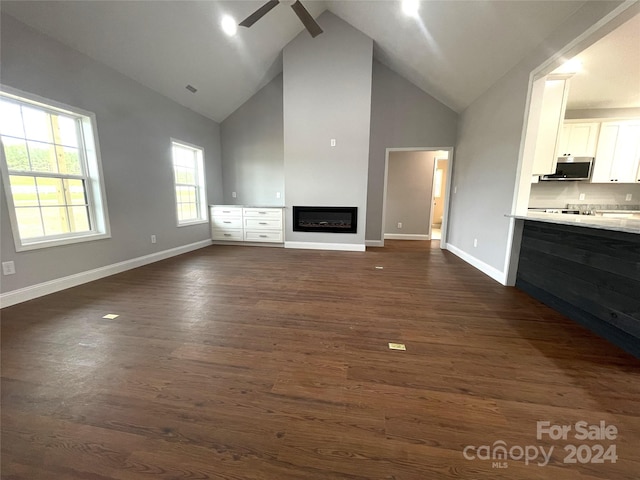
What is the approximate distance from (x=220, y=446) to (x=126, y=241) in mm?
3634

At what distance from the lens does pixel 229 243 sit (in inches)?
221

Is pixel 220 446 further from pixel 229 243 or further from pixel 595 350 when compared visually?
pixel 229 243

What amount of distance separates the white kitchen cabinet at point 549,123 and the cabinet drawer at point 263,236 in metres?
4.20

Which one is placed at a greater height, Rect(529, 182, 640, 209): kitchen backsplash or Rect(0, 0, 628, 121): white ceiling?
Rect(0, 0, 628, 121): white ceiling

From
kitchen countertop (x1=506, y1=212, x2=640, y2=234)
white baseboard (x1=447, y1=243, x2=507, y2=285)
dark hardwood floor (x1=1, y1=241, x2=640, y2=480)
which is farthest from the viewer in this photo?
white baseboard (x1=447, y1=243, x2=507, y2=285)

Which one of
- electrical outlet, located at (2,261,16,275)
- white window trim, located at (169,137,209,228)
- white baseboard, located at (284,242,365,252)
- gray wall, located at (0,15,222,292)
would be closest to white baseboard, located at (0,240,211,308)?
gray wall, located at (0,15,222,292)

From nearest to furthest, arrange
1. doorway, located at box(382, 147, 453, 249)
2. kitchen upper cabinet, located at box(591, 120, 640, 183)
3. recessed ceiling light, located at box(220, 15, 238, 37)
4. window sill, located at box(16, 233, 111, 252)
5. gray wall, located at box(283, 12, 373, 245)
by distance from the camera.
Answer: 1. window sill, located at box(16, 233, 111, 252)
2. recessed ceiling light, located at box(220, 15, 238, 37)
3. kitchen upper cabinet, located at box(591, 120, 640, 183)
4. gray wall, located at box(283, 12, 373, 245)
5. doorway, located at box(382, 147, 453, 249)

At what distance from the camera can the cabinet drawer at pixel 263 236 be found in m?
5.24

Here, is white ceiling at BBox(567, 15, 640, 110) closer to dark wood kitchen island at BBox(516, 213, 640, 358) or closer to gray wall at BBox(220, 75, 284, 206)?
dark wood kitchen island at BBox(516, 213, 640, 358)

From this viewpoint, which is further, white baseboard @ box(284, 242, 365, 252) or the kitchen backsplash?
white baseboard @ box(284, 242, 365, 252)

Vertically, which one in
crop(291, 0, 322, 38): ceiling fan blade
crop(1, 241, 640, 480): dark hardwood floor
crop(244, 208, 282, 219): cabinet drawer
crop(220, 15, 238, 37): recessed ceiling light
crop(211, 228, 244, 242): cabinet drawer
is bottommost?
crop(1, 241, 640, 480): dark hardwood floor

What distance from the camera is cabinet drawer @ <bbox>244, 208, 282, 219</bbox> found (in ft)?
16.9

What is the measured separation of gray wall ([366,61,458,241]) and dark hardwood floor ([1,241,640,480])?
368 cm

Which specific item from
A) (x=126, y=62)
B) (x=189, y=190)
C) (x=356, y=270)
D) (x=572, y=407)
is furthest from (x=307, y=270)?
(x=126, y=62)
